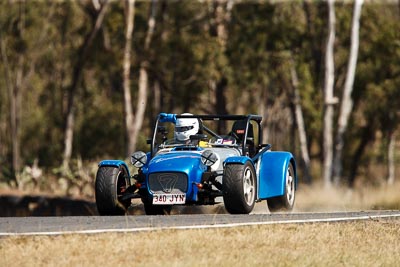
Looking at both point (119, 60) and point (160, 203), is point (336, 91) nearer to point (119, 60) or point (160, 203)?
point (119, 60)

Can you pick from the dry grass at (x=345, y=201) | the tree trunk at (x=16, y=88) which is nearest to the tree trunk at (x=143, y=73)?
the tree trunk at (x=16, y=88)

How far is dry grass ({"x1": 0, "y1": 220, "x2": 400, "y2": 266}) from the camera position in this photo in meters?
9.93

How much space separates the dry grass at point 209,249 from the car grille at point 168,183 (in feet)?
8.92

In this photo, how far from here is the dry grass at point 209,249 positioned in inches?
391

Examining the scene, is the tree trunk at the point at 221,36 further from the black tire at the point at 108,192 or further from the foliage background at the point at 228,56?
the black tire at the point at 108,192

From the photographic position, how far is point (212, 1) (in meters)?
50.6

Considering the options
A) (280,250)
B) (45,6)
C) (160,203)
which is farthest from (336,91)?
(280,250)

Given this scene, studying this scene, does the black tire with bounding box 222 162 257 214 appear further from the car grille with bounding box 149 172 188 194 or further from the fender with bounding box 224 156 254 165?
the car grille with bounding box 149 172 188 194

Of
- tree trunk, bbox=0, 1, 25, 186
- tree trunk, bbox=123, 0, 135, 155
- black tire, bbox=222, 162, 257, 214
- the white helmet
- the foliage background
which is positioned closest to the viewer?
black tire, bbox=222, 162, 257, 214

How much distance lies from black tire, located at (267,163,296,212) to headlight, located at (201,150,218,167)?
1912 millimetres

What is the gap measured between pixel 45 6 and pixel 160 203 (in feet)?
152

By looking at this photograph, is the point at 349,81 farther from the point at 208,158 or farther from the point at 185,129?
the point at 208,158

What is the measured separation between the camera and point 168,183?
A: 14820 mm

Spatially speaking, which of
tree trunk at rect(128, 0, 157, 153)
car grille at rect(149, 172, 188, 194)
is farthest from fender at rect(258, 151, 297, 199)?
tree trunk at rect(128, 0, 157, 153)
